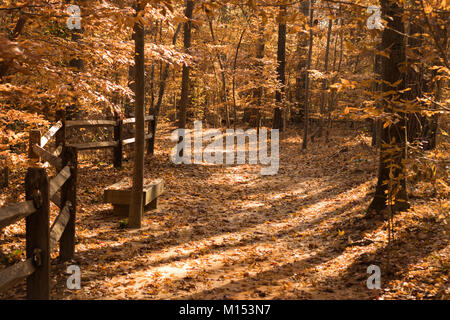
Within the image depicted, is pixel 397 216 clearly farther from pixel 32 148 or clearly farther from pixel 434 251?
pixel 32 148

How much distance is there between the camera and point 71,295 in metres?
4.43

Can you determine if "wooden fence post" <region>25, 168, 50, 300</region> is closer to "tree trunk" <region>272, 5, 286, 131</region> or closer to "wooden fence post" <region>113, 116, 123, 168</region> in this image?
"wooden fence post" <region>113, 116, 123, 168</region>

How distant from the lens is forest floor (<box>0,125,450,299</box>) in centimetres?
468

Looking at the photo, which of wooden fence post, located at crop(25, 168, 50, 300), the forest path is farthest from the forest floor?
wooden fence post, located at crop(25, 168, 50, 300)

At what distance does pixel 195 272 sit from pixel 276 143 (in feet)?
48.5

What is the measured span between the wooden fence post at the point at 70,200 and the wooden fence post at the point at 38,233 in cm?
139

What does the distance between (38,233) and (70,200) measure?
5.17ft

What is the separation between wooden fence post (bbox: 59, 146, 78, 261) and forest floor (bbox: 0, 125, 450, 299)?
6.8 inches

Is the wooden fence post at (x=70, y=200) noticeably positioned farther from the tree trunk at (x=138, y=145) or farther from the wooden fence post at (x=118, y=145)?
the wooden fence post at (x=118, y=145)

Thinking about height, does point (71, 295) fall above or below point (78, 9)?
below

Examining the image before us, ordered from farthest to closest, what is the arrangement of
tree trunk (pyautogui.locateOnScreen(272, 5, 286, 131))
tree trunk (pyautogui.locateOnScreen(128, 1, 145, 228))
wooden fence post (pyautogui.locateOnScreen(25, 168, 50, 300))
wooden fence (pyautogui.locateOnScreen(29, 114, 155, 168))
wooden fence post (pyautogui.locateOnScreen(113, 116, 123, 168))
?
tree trunk (pyautogui.locateOnScreen(272, 5, 286, 131))
wooden fence post (pyautogui.locateOnScreen(113, 116, 123, 168))
wooden fence (pyautogui.locateOnScreen(29, 114, 155, 168))
tree trunk (pyautogui.locateOnScreen(128, 1, 145, 228))
wooden fence post (pyautogui.locateOnScreen(25, 168, 50, 300))

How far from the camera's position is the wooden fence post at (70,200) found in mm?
5309

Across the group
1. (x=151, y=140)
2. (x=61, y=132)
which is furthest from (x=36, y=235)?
(x=151, y=140)
